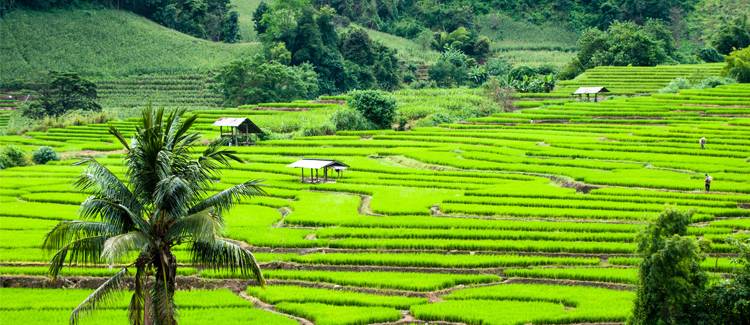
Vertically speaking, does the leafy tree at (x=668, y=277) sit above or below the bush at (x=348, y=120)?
below

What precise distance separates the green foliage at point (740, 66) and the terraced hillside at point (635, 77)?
3.16m

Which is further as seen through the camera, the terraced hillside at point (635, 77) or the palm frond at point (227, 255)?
the terraced hillside at point (635, 77)

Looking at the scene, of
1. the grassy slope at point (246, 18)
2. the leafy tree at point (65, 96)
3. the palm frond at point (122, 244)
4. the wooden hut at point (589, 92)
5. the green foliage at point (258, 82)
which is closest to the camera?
the palm frond at point (122, 244)

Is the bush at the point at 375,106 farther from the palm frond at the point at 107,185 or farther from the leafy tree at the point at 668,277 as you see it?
the palm frond at the point at 107,185

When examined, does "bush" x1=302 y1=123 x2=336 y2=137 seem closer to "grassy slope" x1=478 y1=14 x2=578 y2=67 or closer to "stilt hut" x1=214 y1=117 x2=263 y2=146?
"stilt hut" x1=214 y1=117 x2=263 y2=146

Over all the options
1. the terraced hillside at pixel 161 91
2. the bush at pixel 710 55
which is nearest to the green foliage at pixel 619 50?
the bush at pixel 710 55

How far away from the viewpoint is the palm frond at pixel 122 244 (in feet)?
66.5

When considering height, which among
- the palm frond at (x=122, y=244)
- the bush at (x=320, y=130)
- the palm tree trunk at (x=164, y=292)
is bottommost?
the palm tree trunk at (x=164, y=292)

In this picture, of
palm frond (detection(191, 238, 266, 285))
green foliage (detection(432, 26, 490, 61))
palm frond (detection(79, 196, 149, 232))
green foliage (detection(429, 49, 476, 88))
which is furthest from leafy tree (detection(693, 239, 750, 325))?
green foliage (detection(432, 26, 490, 61))

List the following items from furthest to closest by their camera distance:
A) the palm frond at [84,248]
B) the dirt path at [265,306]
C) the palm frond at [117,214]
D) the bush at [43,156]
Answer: the bush at [43,156], the dirt path at [265,306], the palm frond at [117,214], the palm frond at [84,248]

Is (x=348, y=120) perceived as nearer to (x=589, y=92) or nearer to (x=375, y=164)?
(x=375, y=164)

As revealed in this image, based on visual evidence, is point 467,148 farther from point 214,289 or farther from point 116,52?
point 116,52

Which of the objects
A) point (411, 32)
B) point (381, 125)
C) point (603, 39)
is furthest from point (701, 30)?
point (381, 125)

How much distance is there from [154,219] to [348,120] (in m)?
45.5
